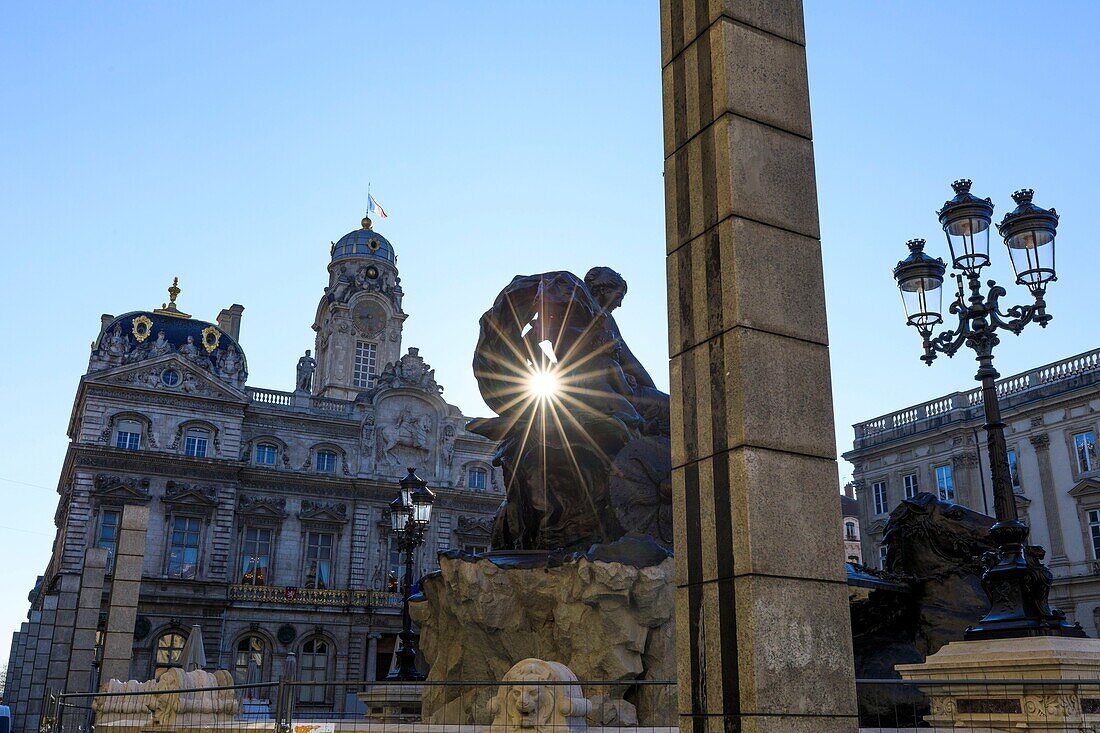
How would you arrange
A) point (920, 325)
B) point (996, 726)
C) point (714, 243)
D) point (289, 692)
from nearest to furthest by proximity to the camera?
point (714, 243) → point (996, 726) → point (289, 692) → point (920, 325)

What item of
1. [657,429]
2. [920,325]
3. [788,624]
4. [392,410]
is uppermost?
[392,410]

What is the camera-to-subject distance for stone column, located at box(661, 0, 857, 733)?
4238 millimetres

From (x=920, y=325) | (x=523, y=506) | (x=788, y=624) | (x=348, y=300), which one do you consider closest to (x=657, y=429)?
(x=523, y=506)

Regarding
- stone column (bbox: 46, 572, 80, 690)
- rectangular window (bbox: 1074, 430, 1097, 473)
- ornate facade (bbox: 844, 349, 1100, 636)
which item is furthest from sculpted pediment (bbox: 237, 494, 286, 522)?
rectangular window (bbox: 1074, 430, 1097, 473)

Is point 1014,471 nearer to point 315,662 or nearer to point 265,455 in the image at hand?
point 315,662

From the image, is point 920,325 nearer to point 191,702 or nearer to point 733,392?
point 733,392

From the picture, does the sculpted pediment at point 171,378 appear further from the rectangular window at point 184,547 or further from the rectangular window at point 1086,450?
the rectangular window at point 1086,450

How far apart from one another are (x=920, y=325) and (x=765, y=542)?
8.07 meters

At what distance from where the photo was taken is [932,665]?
7535 millimetres

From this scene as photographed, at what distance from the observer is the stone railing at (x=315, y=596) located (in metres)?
41.4

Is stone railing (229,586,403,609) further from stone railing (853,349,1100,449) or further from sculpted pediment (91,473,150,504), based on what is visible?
stone railing (853,349,1100,449)

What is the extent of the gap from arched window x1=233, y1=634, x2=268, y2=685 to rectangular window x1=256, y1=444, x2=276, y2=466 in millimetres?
7509

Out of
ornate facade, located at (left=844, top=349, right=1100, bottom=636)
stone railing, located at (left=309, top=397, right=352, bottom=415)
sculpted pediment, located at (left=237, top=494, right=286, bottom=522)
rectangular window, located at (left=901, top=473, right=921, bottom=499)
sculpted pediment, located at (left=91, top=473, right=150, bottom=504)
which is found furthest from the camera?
stone railing, located at (left=309, top=397, right=352, bottom=415)

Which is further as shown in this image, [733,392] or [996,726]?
[996,726]
